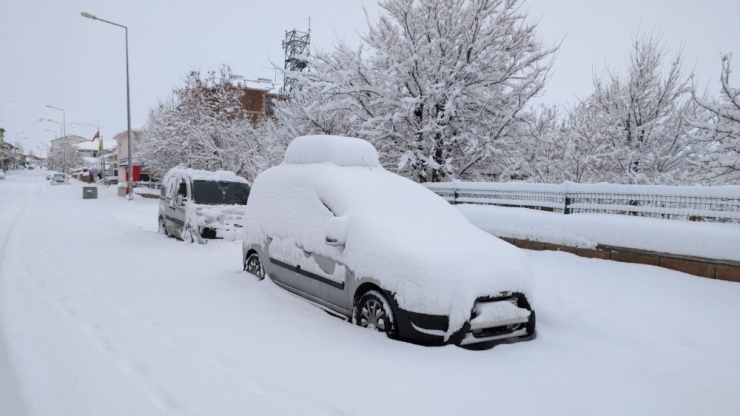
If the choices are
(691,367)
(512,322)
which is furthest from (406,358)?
(691,367)

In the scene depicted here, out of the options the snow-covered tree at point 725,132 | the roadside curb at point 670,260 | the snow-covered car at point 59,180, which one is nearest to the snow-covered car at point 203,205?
the roadside curb at point 670,260

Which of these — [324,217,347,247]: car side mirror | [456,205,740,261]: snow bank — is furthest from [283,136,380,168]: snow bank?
[456,205,740,261]: snow bank

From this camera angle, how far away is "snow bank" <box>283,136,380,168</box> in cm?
599

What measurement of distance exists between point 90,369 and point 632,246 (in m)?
7.00

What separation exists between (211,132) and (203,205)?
16863mm

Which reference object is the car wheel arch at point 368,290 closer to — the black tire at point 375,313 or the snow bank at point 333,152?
the black tire at point 375,313

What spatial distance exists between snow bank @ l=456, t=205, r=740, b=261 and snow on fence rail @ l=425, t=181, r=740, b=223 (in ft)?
0.57

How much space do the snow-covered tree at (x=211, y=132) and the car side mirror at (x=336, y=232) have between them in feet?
58.5

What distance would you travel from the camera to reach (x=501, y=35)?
12258 mm

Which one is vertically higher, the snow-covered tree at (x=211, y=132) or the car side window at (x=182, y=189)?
the snow-covered tree at (x=211, y=132)

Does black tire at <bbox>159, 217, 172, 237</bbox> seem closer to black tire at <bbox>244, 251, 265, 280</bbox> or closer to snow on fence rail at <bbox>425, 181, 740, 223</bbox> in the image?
black tire at <bbox>244, 251, 265, 280</bbox>

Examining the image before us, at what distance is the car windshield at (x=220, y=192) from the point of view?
1050 centimetres

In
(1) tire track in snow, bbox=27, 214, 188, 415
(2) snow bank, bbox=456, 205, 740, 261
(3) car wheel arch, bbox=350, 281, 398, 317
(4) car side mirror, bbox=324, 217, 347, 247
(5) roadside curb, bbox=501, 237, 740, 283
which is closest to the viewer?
Answer: (1) tire track in snow, bbox=27, 214, 188, 415

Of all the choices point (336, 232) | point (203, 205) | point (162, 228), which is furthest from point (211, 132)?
point (336, 232)
